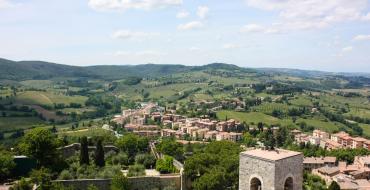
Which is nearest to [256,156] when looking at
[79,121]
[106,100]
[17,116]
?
[17,116]

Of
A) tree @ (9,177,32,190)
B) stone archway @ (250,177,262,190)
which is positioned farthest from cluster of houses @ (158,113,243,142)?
stone archway @ (250,177,262,190)

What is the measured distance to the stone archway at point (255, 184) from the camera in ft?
47.0

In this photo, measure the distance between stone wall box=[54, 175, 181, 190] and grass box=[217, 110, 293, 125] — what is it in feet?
243

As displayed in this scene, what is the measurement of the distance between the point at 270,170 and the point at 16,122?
8589 cm

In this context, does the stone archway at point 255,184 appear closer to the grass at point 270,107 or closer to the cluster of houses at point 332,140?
the cluster of houses at point 332,140

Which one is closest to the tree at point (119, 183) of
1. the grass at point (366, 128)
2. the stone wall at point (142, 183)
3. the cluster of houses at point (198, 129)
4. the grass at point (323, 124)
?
the stone wall at point (142, 183)

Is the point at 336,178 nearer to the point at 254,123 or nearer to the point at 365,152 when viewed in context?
the point at 365,152

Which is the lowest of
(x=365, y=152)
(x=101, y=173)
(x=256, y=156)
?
(x=365, y=152)

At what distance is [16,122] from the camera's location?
88.8m

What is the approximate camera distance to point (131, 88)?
192m

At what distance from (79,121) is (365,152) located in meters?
71.0

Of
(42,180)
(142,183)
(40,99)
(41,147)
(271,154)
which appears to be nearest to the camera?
(271,154)

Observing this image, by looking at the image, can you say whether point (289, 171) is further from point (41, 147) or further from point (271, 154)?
point (41, 147)

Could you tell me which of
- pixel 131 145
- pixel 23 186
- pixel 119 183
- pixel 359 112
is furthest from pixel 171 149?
pixel 359 112
